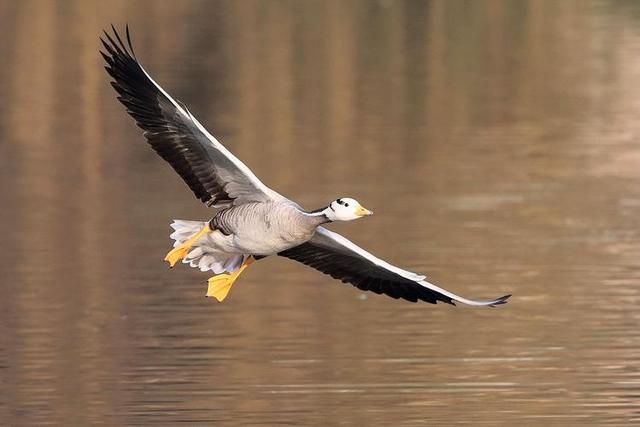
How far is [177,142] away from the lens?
39.5ft

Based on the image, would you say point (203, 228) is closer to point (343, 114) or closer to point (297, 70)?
point (343, 114)

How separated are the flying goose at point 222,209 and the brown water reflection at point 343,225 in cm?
101

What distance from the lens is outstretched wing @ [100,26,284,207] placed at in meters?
12.0

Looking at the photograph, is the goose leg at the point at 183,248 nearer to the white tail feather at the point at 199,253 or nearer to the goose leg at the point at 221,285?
the white tail feather at the point at 199,253

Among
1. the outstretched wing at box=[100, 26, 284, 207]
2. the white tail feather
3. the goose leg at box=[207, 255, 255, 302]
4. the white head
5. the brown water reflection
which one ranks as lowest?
the brown water reflection

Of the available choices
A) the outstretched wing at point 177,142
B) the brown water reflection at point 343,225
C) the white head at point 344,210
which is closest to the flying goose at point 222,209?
the outstretched wing at point 177,142

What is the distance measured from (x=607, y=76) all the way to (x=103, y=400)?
2054 centimetres

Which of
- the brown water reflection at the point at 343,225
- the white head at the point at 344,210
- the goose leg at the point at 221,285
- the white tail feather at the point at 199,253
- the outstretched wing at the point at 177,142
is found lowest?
the brown water reflection at the point at 343,225

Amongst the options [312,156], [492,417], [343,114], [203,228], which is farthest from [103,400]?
[343,114]

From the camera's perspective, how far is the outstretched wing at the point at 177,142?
1195 cm

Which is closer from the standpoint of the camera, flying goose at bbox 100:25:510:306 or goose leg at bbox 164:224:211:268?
flying goose at bbox 100:25:510:306

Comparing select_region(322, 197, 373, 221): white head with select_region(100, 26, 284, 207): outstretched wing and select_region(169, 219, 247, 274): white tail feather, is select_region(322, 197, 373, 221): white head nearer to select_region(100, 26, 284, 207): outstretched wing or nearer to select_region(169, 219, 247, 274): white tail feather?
select_region(100, 26, 284, 207): outstretched wing

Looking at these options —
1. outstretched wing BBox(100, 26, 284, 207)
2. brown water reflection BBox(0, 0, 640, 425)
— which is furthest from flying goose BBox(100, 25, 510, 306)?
brown water reflection BBox(0, 0, 640, 425)

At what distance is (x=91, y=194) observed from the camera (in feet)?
68.9
